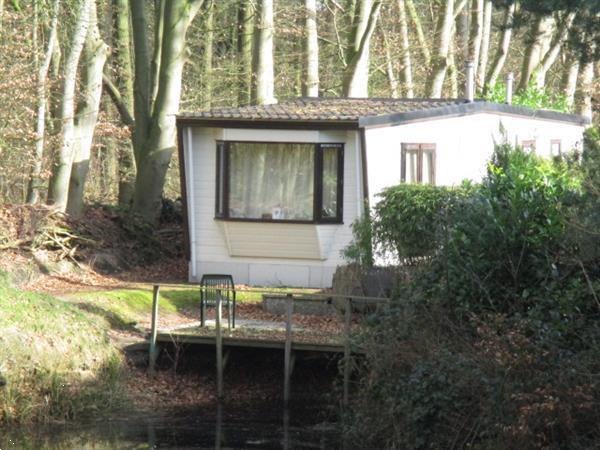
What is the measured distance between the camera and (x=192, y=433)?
54.0ft

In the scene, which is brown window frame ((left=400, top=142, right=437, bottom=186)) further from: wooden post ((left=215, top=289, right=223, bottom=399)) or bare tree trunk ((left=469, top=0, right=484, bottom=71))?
bare tree trunk ((left=469, top=0, right=484, bottom=71))

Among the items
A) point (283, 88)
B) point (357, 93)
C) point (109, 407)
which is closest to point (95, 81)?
point (357, 93)

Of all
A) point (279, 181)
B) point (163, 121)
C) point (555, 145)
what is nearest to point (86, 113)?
point (163, 121)

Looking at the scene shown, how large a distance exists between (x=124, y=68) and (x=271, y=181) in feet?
28.7

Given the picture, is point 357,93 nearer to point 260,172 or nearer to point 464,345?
point 260,172

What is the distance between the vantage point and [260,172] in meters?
23.9

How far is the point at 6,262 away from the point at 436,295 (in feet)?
34.3

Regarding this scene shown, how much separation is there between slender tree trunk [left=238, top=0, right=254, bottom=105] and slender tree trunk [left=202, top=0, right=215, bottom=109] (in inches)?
32.6

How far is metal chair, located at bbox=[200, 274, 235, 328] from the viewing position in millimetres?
19703

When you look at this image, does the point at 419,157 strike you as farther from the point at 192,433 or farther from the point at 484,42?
the point at 484,42

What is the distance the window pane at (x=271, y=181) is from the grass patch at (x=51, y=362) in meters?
5.69

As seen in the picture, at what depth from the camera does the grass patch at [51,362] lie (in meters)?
16.7

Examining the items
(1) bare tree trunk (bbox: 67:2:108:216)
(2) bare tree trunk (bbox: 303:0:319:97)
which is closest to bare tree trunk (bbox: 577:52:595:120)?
(2) bare tree trunk (bbox: 303:0:319:97)

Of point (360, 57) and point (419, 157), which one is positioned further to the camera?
point (360, 57)
